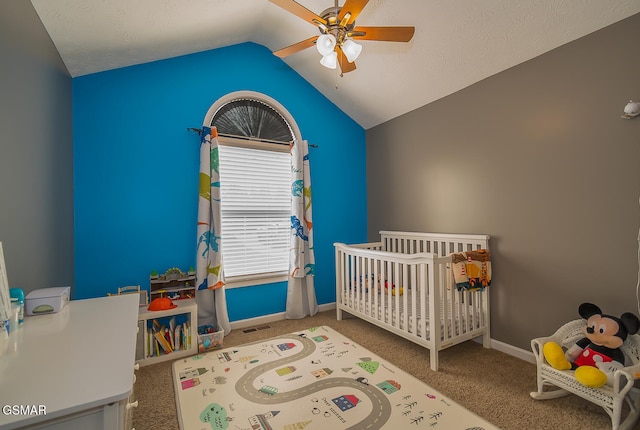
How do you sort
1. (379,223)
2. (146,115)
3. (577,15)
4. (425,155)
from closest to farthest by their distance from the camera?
(577,15)
(146,115)
(425,155)
(379,223)

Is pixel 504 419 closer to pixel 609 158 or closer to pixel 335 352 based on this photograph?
pixel 335 352

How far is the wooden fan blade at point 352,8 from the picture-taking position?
1458 mm

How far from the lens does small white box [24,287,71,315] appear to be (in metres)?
1.18

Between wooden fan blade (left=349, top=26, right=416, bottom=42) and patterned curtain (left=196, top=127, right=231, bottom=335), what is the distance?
1.57m

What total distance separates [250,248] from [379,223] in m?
1.60

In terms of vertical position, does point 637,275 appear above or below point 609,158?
below

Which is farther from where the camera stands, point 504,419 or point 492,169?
point 492,169

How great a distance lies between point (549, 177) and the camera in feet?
6.62

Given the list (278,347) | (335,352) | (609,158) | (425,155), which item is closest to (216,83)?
(425,155)

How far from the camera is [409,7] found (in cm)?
204

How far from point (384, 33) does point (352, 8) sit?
306 millimetres

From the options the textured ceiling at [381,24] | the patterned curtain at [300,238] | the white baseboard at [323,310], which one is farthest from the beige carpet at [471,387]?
the textured ceiling at [381,24]

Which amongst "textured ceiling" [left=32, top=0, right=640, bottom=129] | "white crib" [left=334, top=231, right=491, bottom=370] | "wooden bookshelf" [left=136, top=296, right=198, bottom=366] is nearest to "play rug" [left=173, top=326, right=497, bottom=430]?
"wooden bookshelf" [left=136, top=296, right=198, bottom=366]

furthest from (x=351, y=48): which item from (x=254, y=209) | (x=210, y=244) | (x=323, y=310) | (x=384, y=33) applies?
(x=323, y=310)
